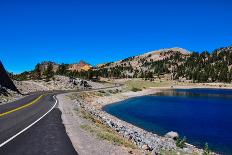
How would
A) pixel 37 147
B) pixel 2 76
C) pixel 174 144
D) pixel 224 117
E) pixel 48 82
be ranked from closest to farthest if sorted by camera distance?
pixel 37 147 → pixel 174 144 → pixel 224 117 → pixel 2 76 → pixel 48 82

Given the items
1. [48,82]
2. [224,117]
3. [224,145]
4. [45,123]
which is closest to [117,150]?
[45,123]

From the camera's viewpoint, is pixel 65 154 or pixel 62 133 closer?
pixel 65 154

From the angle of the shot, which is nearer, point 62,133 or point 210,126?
point 62,133

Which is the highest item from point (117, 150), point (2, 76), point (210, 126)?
point (2, 76)

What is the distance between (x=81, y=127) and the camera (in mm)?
25562

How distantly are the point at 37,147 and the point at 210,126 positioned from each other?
3617 centimetres

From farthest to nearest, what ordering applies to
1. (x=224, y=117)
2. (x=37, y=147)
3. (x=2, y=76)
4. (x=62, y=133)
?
(x=2, y=76)
(x=224, y=117)
(x=62, y=133)
(x=37, y=147)

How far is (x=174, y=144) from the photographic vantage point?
30.2 m

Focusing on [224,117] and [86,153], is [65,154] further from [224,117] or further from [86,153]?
[224,117]

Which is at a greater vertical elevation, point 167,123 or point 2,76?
point 2,76

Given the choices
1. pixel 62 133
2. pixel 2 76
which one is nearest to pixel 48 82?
pixel 2 76

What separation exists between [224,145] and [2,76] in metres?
48.2

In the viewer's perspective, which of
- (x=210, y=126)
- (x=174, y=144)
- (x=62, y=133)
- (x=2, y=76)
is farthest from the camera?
(x=2, y=76)

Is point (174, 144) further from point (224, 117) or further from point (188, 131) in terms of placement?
point (224, 117)
